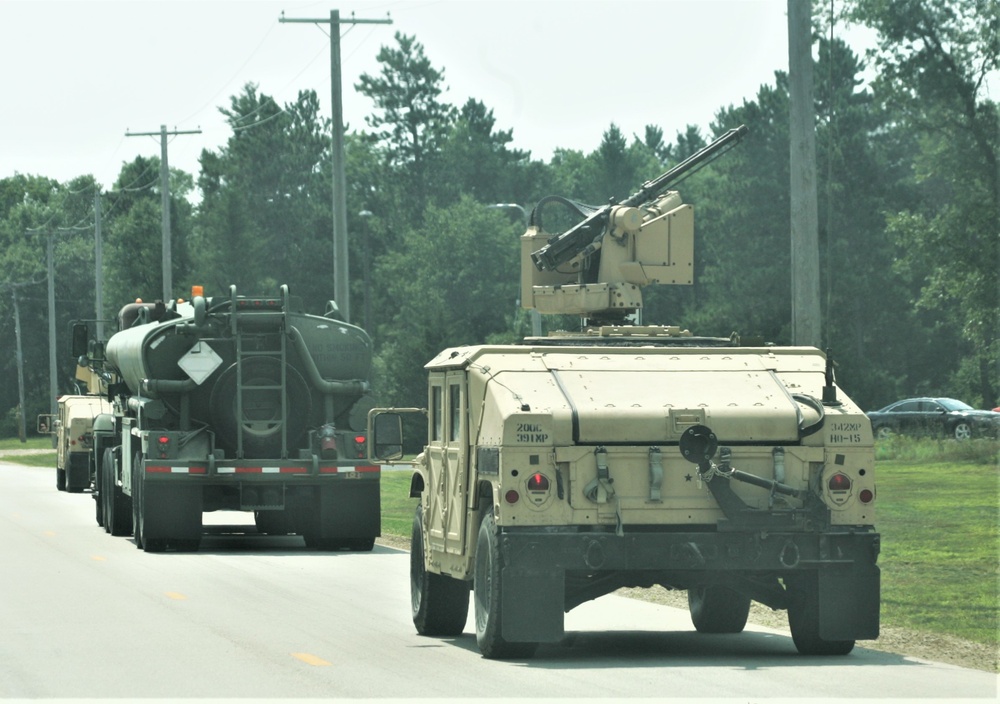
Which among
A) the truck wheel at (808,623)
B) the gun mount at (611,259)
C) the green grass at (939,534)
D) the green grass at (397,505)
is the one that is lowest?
the green grass at (397,505)

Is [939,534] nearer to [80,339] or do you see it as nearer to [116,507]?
[116,507]

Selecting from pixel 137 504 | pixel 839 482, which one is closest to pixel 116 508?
pixel 137 504

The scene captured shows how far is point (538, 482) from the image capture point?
40.4 feet

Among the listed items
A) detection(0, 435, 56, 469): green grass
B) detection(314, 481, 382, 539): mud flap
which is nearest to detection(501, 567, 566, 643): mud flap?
detection(314, 481, 382, 539): mud flap

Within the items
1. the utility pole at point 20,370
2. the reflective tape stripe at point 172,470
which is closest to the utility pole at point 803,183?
the reflective tape stripe at point 172,470

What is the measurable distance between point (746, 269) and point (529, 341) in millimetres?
77880

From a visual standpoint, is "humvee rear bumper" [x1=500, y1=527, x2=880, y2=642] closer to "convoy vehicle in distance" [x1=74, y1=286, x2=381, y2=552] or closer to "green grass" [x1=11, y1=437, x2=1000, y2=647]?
"green grass" [x1=11, y1=437, x2=1000, y2=647]

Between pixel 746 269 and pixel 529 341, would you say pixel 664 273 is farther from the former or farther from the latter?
pixel 746 269

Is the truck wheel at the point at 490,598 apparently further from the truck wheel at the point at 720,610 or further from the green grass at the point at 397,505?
the green grass at the point at 397,505

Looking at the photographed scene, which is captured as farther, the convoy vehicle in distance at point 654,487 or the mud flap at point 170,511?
the mud flap at point 170,511

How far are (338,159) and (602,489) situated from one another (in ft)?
89.6

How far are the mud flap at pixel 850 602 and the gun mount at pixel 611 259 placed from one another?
5175 millimetres

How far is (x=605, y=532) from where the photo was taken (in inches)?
486

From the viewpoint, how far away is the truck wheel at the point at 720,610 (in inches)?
573
